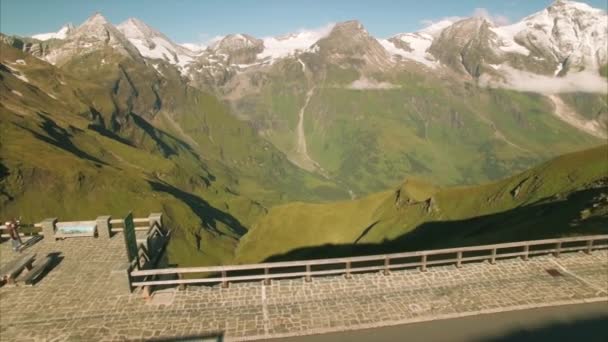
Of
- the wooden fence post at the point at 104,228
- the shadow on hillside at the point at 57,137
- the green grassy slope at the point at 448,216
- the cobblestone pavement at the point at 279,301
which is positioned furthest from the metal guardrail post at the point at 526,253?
the shadow on hillside at the point at 57,137

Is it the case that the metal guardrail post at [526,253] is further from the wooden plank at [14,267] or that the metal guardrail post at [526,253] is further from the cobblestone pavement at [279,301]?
the wooden plank at [14,267]

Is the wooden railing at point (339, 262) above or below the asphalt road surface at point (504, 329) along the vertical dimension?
above

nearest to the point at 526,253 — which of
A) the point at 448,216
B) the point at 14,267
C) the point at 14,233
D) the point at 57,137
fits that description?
the point at 14,267

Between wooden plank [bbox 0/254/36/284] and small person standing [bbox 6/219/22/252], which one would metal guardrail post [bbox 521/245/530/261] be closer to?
wooden plank [bbox 0/254/36/284]

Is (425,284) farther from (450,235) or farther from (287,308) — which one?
(450,235)

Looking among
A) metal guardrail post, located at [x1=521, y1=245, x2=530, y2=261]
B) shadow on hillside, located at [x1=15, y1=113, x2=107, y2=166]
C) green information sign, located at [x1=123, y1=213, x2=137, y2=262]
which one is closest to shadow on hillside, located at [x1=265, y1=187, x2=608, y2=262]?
metal guardrail post, located at [x1=521, y1=245, x2=530, y2=261]

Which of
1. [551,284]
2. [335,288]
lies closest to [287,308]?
[335,288]

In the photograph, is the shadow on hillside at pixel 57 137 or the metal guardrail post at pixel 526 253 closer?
the metal guardrail post at pixel 526 253
